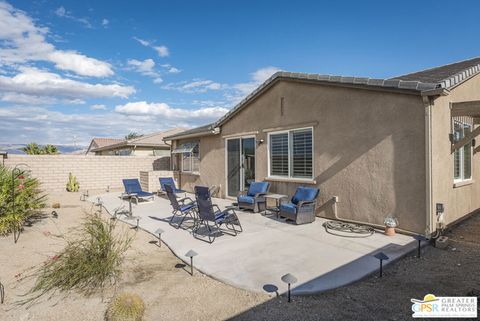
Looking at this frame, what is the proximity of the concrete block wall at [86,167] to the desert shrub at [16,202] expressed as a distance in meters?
10.3

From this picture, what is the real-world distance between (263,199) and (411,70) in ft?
29.6

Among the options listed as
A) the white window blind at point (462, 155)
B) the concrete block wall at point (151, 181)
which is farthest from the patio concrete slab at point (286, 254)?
the concrete block wall at point (151, 181)

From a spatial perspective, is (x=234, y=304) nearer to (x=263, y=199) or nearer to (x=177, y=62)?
(x=263, y=199)

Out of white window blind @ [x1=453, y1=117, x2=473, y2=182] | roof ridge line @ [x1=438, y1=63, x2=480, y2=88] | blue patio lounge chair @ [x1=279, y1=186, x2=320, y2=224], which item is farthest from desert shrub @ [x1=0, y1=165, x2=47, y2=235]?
white window blind @ [x1=453, y1=117, x2=473, y2=182]

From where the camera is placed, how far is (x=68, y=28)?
13930mm

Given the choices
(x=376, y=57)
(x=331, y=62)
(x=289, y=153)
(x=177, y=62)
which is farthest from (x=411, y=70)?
(x=177, y=62)

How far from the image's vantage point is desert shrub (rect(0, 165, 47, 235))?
7.68 metres

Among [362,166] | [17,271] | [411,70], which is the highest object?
[411,70]

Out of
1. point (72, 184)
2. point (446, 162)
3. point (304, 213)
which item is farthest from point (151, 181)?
point (446, 162)

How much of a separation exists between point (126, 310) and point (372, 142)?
703 centimetres

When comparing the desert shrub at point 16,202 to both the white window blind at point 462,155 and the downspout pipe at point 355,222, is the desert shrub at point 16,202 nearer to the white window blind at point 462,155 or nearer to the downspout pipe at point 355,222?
the downspout pipe at point 355,222

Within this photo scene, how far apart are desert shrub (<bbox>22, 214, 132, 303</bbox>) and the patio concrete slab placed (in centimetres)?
151

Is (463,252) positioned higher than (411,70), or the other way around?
(411,70)

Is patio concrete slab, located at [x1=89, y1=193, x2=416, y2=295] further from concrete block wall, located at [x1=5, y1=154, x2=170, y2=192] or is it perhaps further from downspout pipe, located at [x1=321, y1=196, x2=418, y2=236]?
concrete block wall, located at [x1=5, y1=154, x2=170, y2=192]
